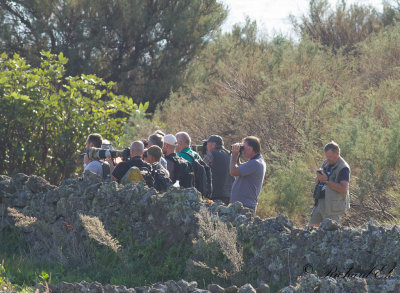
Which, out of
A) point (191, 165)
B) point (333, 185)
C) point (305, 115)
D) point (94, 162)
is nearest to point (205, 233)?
point (333, 185)

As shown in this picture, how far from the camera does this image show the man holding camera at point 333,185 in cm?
797

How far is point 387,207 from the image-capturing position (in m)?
10.6

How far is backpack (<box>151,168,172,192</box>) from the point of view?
26.6ft

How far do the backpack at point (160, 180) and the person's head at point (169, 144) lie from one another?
0.81 meters

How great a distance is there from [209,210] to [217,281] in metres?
0.93

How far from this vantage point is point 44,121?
12.6 metres

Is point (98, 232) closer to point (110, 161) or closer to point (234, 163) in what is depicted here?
point (234, 163)

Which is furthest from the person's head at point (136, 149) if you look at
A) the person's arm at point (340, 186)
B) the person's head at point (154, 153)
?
the person's arm at point (340, 186)

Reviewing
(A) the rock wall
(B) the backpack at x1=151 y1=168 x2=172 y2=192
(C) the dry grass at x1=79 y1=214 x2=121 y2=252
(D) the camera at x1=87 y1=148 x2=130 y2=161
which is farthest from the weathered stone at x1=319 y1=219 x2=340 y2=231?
(D) the camera at x1=87 y1=148 x2=130 y2=161

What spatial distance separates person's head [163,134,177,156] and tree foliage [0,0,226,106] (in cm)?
1231

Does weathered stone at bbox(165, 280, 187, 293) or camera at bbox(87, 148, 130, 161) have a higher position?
camera at bbox(87, 148, 130, 161)

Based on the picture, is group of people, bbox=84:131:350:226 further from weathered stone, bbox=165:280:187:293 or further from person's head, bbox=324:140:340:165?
weathered stone, bbox=165:280:187:293

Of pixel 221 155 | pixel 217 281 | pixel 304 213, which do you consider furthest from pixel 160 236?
pixel 304 213

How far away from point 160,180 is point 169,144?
3.04 feet
